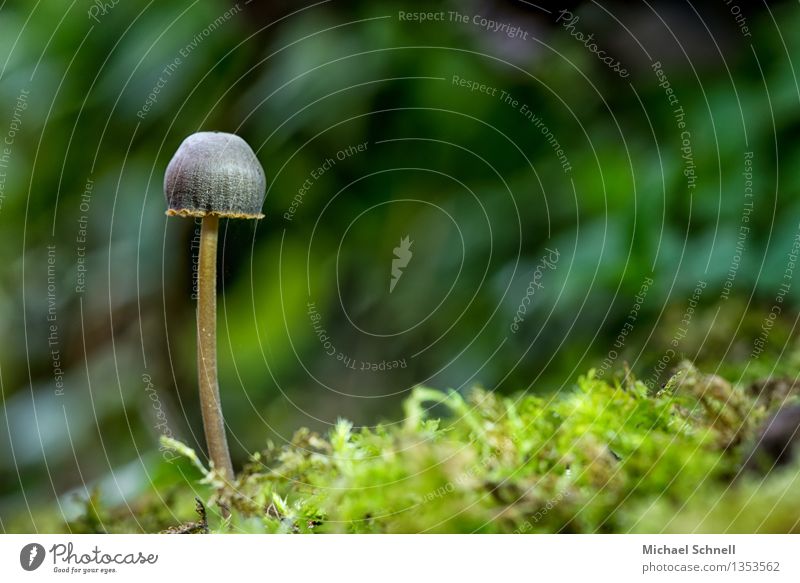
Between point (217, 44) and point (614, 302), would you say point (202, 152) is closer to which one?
point (217, 44)

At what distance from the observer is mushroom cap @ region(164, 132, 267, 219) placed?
543 millimetres

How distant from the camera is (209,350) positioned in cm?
61

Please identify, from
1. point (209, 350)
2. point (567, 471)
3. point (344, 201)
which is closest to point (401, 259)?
point (344, 201)

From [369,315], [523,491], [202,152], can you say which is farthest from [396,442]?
[369,315]

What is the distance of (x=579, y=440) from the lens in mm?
453

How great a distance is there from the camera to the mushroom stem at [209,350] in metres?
0.60

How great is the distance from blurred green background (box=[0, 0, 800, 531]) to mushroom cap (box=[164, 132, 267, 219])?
15 cm

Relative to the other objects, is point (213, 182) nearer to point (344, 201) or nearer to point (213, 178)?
point (213, 178)
